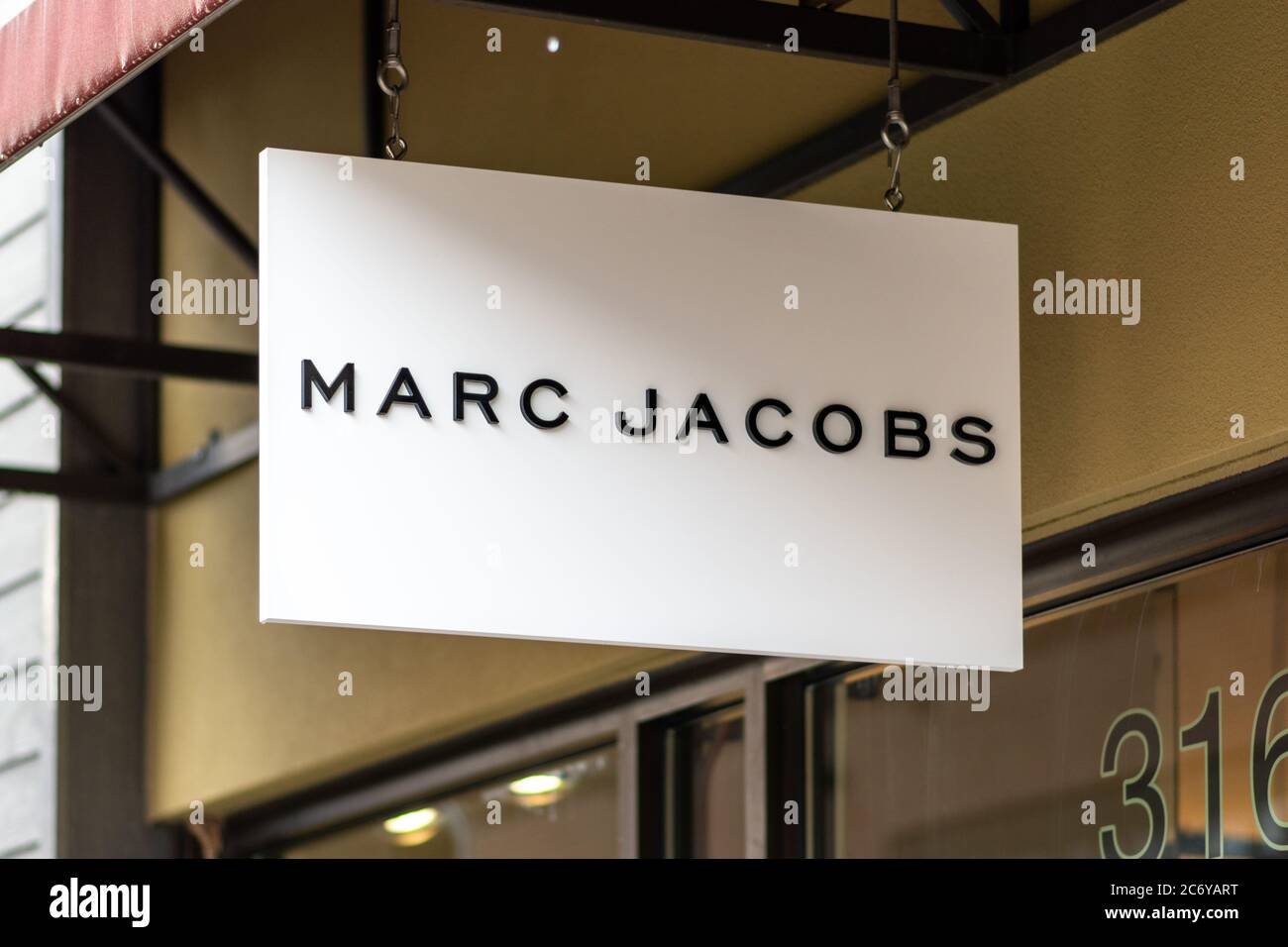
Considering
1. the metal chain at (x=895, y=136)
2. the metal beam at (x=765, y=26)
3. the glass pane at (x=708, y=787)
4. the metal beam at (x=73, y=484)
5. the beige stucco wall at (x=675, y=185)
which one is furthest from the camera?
the metal beam at (x=73, y=484)

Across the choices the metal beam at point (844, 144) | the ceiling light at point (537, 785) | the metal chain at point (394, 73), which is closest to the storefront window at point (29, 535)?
the ceiling light at point (537, 785)

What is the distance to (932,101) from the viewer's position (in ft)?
14.9

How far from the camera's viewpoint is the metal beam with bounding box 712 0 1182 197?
418 cm

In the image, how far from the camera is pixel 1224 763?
396 centimetres

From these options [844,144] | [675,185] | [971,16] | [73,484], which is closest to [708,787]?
[675,185]

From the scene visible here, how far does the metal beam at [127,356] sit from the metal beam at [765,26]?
276cm

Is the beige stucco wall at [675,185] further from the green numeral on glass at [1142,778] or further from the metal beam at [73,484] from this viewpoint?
the green numeral on glass at [1142,778]

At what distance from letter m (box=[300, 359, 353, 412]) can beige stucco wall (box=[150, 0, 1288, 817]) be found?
163 cm

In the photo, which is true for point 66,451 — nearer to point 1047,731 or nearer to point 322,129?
point 322,129

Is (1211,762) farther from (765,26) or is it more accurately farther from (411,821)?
(411,821)

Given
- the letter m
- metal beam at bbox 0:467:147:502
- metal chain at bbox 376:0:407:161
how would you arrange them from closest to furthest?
the letter m < metal chain at bbox 376:0:407:161 < metal beam at bbox 0:467:147:502

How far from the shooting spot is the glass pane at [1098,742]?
3.91m

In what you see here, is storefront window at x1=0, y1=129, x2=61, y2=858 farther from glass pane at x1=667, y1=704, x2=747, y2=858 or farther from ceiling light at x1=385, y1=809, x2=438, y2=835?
glass pane at x1=667, y1=704, x2=747, y2=858

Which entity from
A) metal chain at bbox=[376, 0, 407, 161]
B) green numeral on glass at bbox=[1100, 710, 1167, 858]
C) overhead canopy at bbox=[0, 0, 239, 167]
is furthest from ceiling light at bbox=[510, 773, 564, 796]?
metal chain at bbox=[376, 0, 407, 161]
